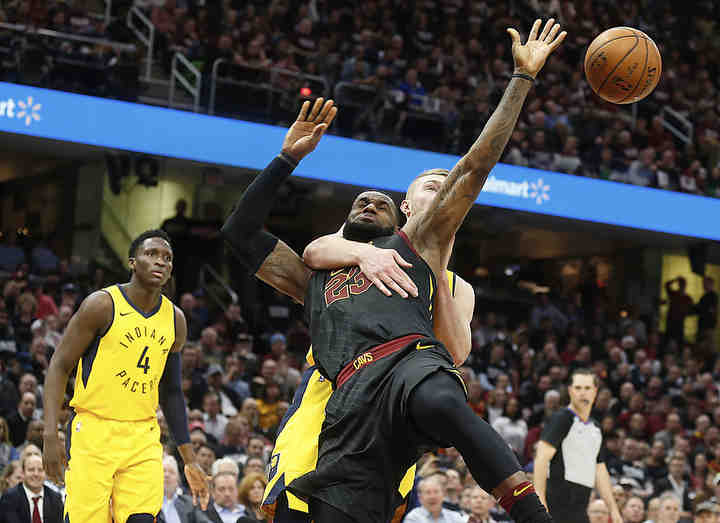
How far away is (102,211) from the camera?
742 inches

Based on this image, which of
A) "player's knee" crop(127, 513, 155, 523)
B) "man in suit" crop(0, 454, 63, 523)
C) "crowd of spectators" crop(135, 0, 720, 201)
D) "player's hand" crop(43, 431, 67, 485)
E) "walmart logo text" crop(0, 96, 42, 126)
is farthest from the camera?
"crowd of spectators" crop(135, 0, 720, 201)

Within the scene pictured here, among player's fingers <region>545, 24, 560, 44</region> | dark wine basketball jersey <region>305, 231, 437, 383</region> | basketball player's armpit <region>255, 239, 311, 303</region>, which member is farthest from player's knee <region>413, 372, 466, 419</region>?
player's fingers <region>545, 24, 560, 44</region>

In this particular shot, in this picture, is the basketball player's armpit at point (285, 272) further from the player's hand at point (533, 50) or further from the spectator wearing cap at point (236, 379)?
the spectator wearing cap at point (236, 379)

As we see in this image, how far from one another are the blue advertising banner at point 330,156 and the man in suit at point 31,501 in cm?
732

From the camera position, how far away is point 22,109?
1408 centimetres

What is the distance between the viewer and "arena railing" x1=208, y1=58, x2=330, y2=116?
50.2 ft

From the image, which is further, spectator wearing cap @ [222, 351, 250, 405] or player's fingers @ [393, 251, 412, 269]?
spectator wearing cap @ [222, 351, 250, 405]

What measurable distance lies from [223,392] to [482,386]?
411 cm

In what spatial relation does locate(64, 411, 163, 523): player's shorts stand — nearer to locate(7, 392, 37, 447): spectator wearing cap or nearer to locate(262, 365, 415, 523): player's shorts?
locate(262, 365, 415, 523): player's shorts

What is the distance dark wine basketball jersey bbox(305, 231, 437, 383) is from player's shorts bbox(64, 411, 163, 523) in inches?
75.9

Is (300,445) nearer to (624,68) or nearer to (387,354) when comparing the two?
(387,354)

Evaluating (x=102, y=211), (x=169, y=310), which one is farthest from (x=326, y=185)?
(x=169, y=310)

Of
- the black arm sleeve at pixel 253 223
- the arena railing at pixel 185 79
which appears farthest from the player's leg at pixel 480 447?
the arena railing at pixel 185 79

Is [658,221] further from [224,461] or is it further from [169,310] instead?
[169,310]
